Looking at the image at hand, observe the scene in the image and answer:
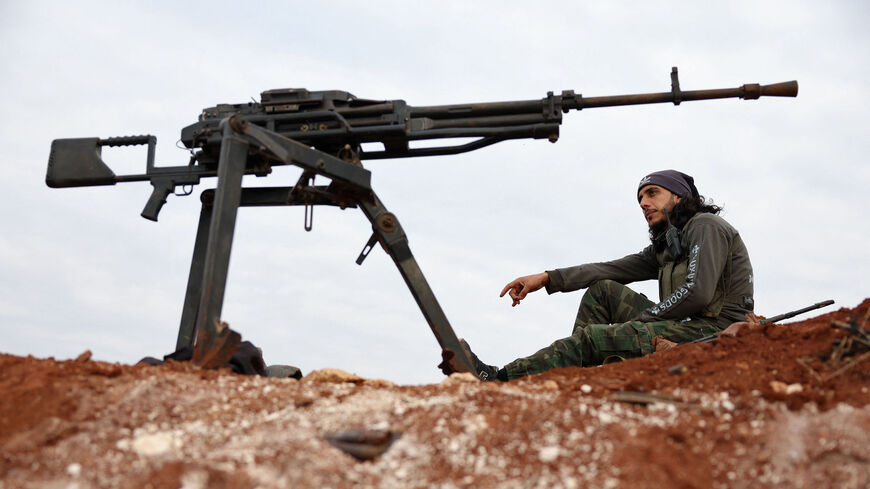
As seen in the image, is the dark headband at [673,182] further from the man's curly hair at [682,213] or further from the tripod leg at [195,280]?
the tripod leg at [195,280]

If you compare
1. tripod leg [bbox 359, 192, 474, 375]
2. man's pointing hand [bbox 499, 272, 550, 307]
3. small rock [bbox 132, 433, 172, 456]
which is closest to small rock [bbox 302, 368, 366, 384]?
tripod leg [bbox 359, 192, 474, 375]

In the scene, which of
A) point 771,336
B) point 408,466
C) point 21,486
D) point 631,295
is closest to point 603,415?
point 408,466

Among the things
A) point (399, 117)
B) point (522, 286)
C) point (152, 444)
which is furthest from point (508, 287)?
point (152, 444)

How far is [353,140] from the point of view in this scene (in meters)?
6.66

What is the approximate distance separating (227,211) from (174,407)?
1572 millimetres

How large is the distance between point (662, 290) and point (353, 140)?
3.38 metres

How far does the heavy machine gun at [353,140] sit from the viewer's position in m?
6.27

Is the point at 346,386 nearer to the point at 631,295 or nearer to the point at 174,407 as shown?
the point at 174,407

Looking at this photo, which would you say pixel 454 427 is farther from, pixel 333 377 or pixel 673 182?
pixel 673 182

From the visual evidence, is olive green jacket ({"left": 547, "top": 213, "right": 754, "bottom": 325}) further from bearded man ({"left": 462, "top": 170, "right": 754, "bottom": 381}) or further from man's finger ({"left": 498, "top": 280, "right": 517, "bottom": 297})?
man's finger ({"left": 498, "top": 280, "right": 517, "bottom": 297})

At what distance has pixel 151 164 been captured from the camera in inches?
270

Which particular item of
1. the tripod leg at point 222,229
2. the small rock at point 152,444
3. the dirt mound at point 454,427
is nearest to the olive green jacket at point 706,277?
the dirt mound at point 454,427

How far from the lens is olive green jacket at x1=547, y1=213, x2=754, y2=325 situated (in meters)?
6.94

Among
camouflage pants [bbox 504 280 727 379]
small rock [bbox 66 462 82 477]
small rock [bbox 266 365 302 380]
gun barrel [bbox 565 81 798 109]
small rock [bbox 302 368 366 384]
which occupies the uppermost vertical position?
gun barrel [bbox 565 81 798 109]
